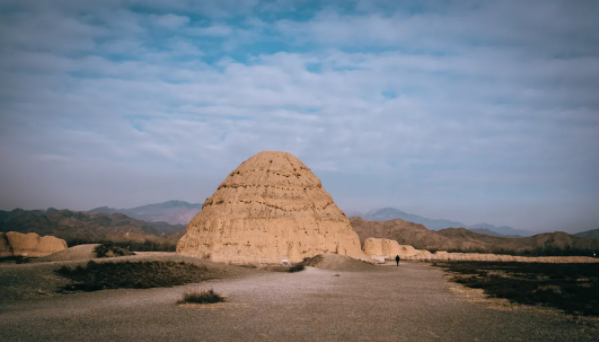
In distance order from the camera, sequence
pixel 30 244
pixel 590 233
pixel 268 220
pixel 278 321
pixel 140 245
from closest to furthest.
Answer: pixel 278 321
pixel 268 220
pixel 30 244
pixel 140 245
pixel 590 233

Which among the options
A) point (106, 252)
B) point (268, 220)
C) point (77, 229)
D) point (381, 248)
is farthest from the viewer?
point (77, 229)

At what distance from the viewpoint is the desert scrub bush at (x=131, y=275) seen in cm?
1945

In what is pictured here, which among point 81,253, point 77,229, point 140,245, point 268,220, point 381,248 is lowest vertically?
point 140,245

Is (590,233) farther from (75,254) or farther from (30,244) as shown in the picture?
(30,244)

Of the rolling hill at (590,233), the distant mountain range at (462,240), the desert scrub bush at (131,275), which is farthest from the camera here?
the rolling hill at (590,233)

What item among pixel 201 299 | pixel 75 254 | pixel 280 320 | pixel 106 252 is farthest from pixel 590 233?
pixel 280 320

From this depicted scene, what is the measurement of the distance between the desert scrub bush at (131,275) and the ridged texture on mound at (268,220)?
12.9 metres

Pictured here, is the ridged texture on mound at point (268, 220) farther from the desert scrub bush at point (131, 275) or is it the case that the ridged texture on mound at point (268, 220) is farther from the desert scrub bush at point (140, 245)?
the desert scrub bush at point (140, 245)

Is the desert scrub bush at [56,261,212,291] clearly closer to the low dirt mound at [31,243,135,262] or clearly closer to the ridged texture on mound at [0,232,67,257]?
the low dirt mound at [31,243,135,262]

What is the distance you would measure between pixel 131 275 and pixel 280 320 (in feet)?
48.4

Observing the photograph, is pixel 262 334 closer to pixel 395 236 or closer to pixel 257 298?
pixel 257 298

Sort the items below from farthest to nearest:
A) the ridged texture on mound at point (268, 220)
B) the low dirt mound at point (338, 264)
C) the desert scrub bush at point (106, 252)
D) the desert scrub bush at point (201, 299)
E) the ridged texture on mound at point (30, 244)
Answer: the ridged texture on mound at point (30, 244)
the ridged texture on mound at point (268, 220)
the low dirt mound at point (338, 264)
the desert scrub bush at point (106, 252)
the desert scrub bush at point (201, 299)

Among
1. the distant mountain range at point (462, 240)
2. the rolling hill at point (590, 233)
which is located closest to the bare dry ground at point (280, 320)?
the distant mountain range at point (462, 240)

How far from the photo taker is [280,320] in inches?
435
